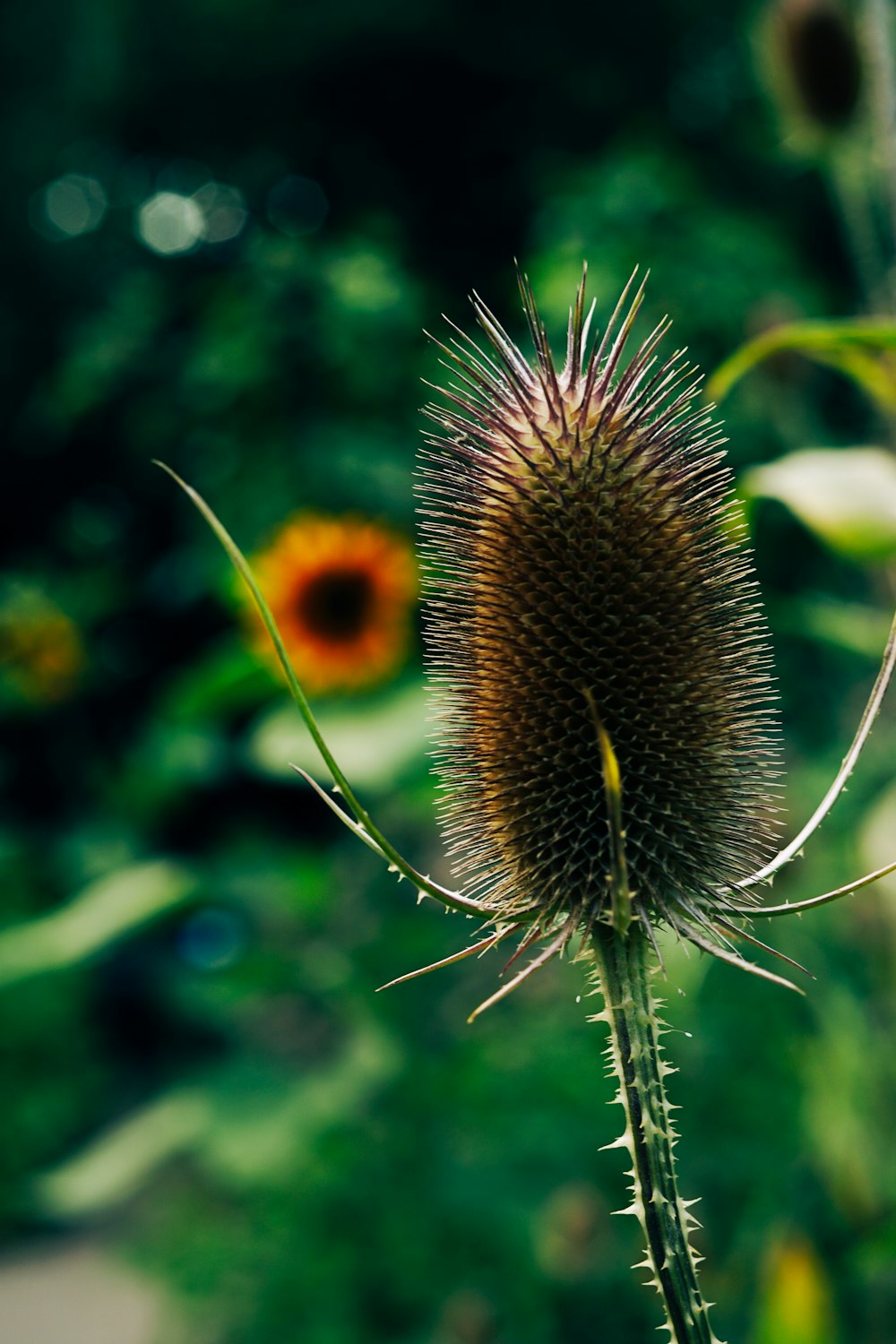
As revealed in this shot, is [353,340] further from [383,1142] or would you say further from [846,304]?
[383,1142]

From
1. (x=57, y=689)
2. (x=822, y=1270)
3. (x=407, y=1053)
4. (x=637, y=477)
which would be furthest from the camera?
(x=57, y=689)

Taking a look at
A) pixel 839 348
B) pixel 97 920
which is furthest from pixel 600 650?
pixel 97 920

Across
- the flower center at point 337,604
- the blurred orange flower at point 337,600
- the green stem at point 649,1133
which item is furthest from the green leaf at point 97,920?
the green stem at point 649,1133

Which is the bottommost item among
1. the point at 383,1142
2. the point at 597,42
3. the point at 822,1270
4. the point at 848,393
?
the point at 822,1270

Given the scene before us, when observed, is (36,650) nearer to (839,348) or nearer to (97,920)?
(97,920)

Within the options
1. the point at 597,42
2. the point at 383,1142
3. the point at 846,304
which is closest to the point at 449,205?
the point at 597,42
